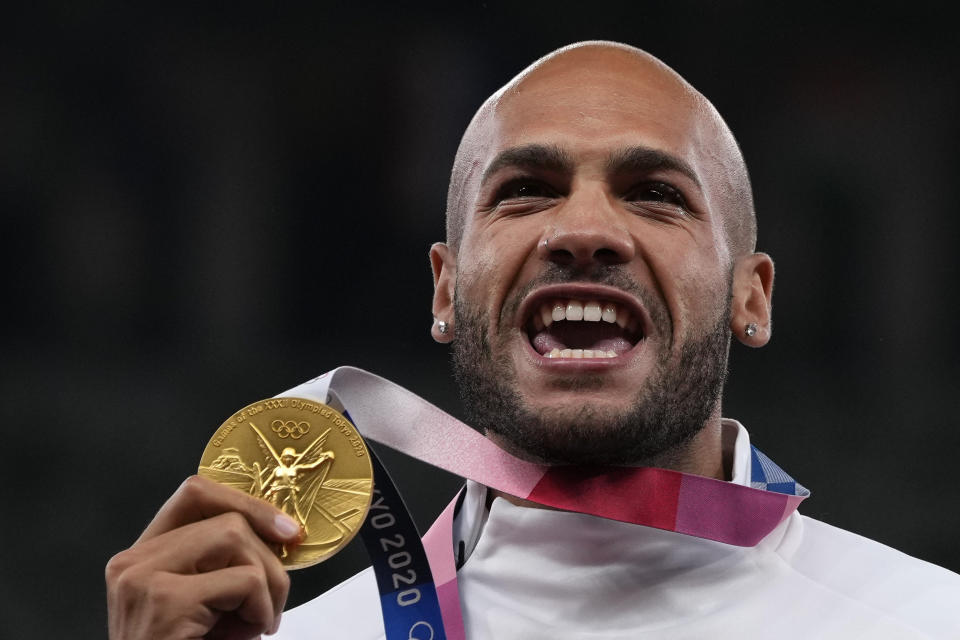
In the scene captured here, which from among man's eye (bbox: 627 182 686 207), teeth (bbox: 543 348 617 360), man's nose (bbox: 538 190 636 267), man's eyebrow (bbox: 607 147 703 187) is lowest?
teeth (bbox: 543 348 617 360)

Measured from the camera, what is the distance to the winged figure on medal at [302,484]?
5.75 ft

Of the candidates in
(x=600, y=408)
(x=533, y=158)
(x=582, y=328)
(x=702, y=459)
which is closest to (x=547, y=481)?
(x=600, y=408)

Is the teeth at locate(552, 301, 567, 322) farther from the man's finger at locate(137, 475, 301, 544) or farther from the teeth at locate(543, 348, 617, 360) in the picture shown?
the man's finger at locate(137, 475, 301, 544)

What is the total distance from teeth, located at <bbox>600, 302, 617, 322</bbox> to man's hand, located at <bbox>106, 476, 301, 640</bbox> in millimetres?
769

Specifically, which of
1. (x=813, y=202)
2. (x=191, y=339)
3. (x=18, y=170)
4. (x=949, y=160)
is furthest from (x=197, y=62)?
(x=949, y=160)

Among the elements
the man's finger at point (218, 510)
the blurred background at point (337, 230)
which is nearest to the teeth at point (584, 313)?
the man's finger at point (218, 510)

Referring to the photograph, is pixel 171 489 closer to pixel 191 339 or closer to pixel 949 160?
pixel 191 339

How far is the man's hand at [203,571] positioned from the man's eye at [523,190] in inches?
38.1

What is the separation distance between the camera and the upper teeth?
214 cm

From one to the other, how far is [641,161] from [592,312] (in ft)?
1.19

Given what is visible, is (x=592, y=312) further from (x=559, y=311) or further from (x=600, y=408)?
(x=600, y=408)

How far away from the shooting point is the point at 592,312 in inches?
84.6

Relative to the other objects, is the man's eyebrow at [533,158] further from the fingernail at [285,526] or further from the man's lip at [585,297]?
the fingernail at [285,526]

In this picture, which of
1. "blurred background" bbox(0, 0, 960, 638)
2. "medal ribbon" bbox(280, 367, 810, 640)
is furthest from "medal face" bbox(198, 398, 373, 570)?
"blurred background" bbox(0, 0, 960, 638)
